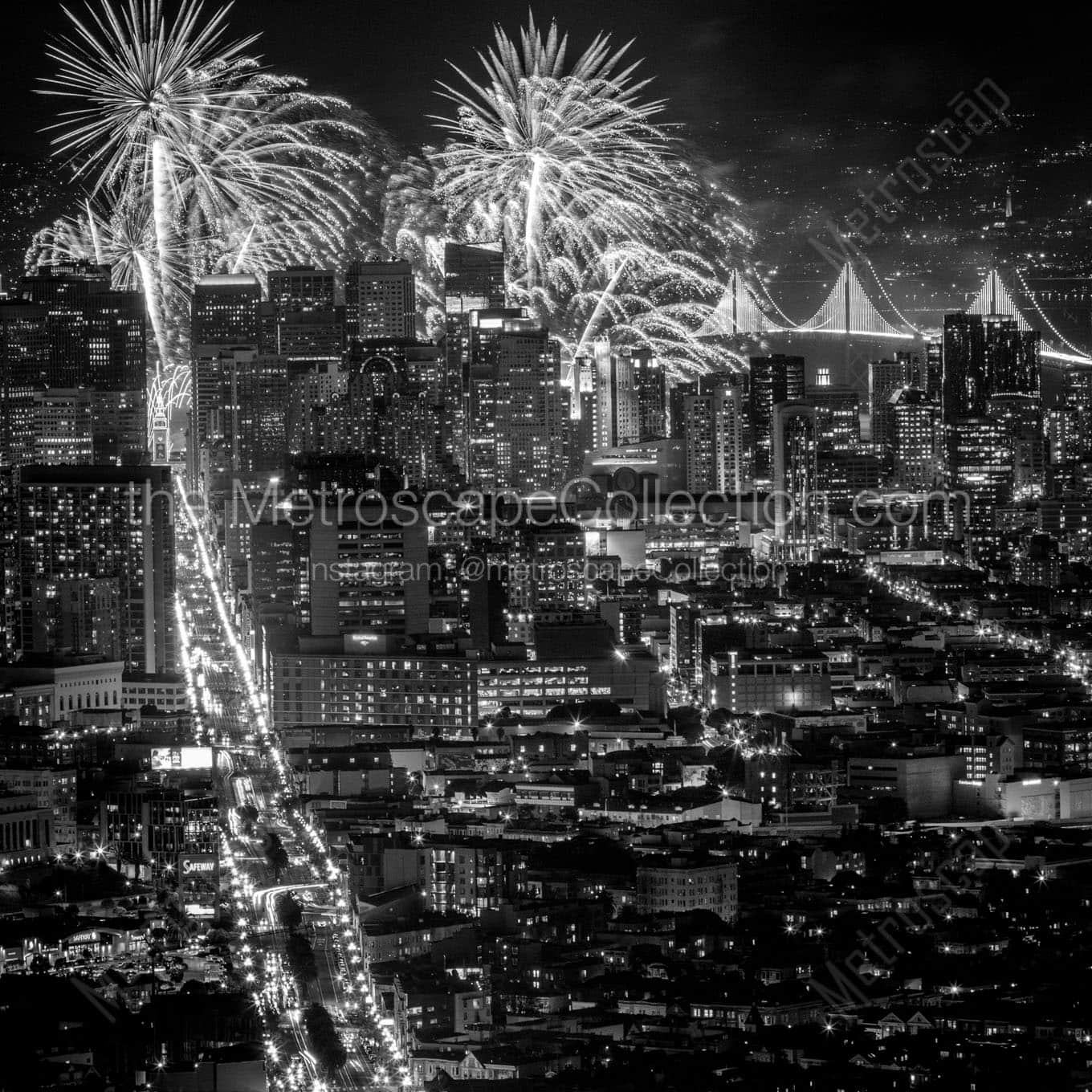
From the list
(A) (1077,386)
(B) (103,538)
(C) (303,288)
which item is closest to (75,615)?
(B) (103,538)

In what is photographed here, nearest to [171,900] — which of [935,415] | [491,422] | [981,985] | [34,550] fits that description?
[981,985]

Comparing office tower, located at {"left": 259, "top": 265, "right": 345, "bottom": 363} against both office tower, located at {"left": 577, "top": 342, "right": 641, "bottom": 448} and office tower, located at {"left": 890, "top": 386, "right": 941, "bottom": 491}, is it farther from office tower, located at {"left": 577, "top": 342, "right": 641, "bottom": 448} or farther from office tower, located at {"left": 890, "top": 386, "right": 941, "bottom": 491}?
office tower, located at {"left": 890, "top": 386, "right": 941, "bottom": 491}

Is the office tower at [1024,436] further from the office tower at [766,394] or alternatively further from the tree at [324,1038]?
the tree at [324,1038]

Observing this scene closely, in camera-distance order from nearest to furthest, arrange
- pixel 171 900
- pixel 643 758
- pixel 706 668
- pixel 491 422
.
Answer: pixel 171 900, pixel 643 758, pixel 706 668, pixel 491 422

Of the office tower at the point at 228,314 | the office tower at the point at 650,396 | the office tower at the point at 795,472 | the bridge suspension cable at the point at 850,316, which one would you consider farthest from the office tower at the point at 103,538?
the office tower at the point at 650,396

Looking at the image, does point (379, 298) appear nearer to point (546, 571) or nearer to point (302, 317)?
point (302, 317)

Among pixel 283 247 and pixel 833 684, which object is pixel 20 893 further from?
pixel 283 247
